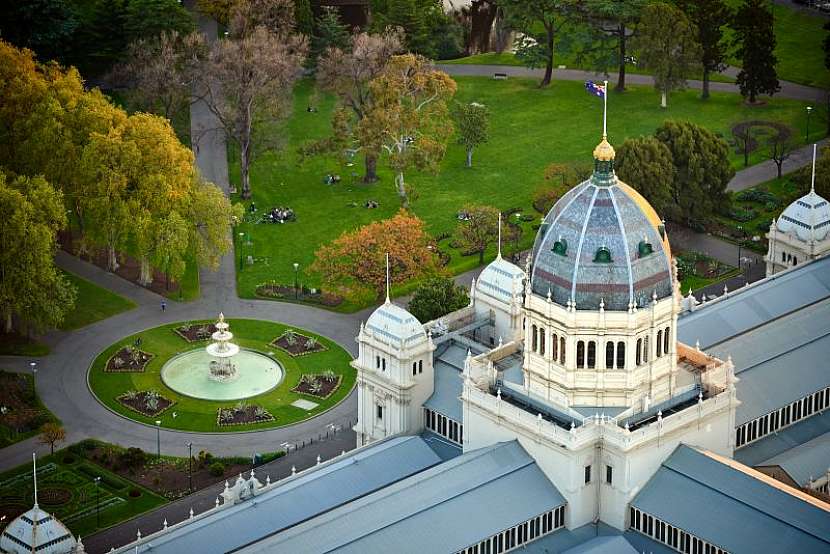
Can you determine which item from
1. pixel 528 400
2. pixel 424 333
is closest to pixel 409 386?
pixel 424 333

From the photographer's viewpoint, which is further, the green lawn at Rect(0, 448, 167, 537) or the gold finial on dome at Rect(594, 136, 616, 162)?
the green lawn at Rect(0, 448, 167, 537)

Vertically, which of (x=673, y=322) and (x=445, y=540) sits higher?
(x=673, y=322)

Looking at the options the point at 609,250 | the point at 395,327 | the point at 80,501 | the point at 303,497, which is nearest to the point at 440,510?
the point at 303,497

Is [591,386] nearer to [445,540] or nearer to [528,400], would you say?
[528,400]

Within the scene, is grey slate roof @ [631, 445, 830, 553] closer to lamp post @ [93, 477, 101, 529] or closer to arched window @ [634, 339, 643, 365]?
arched window @ [634, 339, 643, 365]

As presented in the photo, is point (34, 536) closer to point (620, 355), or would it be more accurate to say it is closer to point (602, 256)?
point (620, 355)

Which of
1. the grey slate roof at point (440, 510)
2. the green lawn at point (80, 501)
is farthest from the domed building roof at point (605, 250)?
A: the green lawn at point (80, 501)

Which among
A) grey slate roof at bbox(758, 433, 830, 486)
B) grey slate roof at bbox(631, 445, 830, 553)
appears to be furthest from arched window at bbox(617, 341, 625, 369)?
grey slate roof at bbox(758, 433, 830, 486)

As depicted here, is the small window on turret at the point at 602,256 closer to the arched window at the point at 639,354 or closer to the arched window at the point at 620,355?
the arched window at the point at 620,355

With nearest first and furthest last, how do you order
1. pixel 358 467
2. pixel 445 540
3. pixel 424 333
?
1. pixel 445 540
2. pixel 358 467
3. pixel 424 333
